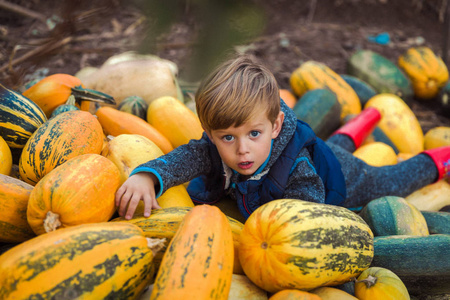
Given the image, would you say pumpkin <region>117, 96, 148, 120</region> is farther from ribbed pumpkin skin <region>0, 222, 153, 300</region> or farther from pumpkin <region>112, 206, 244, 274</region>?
ribbed pumpkin skin <region>0, 222, 153, 300</region>

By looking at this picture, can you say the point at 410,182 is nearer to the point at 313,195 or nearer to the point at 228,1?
the point at 313,195

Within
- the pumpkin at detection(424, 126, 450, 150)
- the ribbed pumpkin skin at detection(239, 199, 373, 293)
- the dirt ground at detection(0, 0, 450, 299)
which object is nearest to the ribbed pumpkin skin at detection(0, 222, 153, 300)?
the ribbed pumpkin skin at detection(239, 199, 373, 293)

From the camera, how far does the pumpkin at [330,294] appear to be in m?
1.46

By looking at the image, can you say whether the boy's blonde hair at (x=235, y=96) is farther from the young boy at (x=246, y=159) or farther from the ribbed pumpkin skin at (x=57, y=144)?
the ribbed pumpkin skin at (x=57, y=144)

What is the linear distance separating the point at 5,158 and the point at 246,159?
1.07 metres

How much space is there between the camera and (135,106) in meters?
2.79

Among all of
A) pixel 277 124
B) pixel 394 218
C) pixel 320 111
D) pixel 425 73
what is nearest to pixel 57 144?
pixel 277 124

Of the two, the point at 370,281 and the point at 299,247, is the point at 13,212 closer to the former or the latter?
the point at 299,247

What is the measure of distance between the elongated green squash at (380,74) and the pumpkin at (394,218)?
7.60 feet

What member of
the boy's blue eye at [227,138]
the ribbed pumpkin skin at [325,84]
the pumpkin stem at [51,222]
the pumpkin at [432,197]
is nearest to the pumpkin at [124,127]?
the boy's blue eye at [227,138]

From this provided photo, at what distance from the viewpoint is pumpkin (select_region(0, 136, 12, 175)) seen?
1794mm

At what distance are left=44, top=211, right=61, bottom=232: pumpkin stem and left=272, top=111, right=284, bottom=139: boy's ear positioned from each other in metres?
0.99

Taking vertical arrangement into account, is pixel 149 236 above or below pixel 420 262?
above

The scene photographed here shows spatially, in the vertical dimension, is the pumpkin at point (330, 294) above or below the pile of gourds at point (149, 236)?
below
